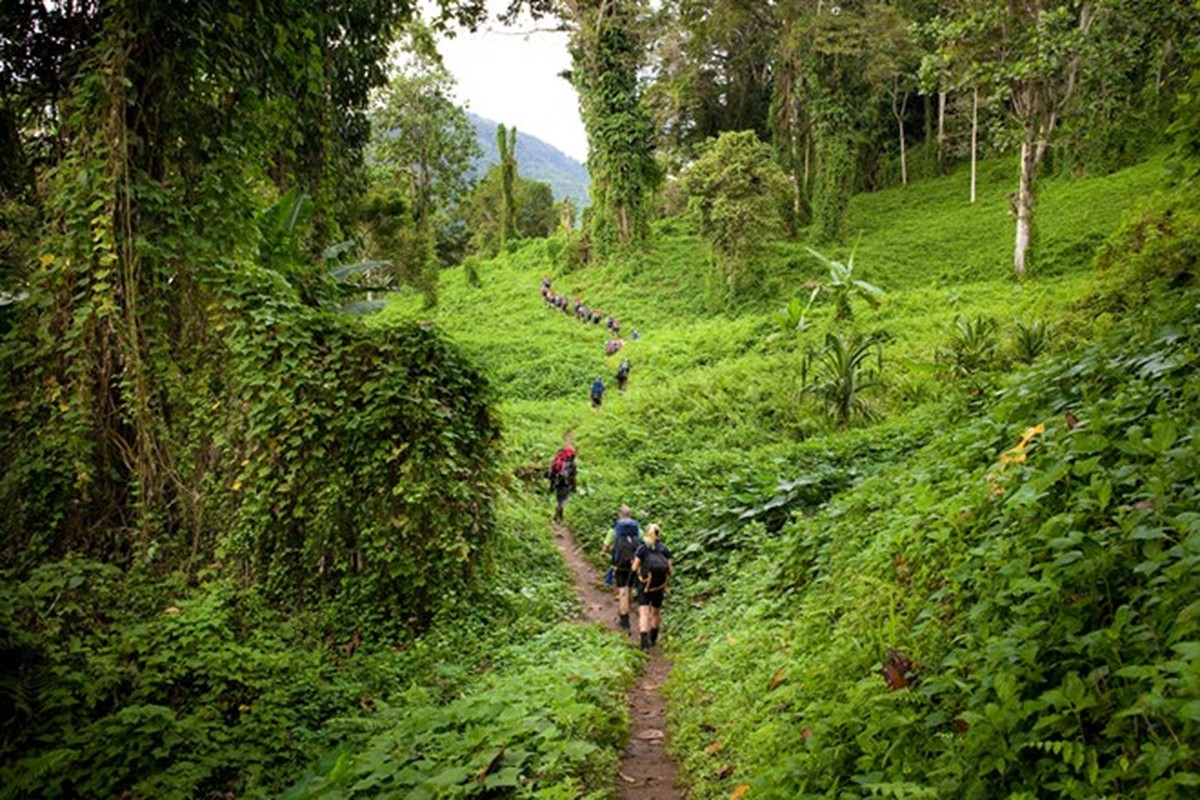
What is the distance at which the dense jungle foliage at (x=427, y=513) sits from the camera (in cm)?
331

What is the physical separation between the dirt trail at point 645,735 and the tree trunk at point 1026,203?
1811 centimetres

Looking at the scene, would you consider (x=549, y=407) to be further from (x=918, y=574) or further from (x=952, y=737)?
(x=952, y=737)

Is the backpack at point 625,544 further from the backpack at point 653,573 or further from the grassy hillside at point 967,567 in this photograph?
the grassy hillside at point 967,567

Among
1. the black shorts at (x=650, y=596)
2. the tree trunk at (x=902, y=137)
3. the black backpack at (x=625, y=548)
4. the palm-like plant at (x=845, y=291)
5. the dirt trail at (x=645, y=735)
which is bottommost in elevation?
the dirt trail at (x=645, y=735)

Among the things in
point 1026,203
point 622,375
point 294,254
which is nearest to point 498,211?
point 622,375

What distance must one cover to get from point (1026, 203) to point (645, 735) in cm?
2111

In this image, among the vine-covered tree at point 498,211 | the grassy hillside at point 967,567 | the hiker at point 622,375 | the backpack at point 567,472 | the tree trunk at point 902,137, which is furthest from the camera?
the vine-covered tree at point 498,211

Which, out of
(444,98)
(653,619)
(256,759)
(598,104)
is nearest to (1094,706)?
(256,759)

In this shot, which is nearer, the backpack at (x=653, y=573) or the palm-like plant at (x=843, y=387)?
the backpack at (x=653, y=573)

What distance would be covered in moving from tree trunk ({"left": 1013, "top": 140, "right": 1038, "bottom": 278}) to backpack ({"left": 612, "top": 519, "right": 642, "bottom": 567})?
1777 cm

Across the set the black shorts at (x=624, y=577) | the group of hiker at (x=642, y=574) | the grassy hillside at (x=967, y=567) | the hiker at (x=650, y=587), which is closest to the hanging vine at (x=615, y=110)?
the grassy hillside at (x=967, y=567)

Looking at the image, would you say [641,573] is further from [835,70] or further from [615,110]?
[615,110]

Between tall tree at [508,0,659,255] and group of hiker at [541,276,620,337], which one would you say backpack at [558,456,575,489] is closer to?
group of hiker at [541,276,620,337]

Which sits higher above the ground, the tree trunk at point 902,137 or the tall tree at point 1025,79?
the tree trunk at point 902,137
